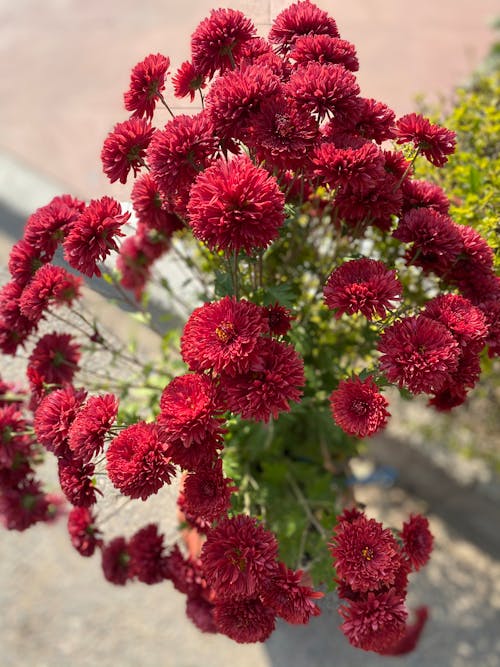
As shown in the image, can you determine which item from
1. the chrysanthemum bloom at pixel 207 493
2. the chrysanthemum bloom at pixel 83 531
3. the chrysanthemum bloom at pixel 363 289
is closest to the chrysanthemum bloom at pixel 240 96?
the chrysanthemum bloom at pixel 363 289

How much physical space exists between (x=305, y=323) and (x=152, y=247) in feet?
1.10

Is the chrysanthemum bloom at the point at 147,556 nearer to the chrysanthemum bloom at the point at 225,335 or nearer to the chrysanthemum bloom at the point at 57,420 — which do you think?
the chrysanthemum bloom at the point at 57,420

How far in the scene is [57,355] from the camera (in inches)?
37.7

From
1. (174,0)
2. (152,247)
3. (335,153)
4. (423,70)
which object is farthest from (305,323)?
(174,0)

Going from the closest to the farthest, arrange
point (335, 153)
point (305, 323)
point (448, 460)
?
point (335, 153), point (305, 323), point (448, 460)

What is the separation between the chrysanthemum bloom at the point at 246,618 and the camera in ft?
2.55

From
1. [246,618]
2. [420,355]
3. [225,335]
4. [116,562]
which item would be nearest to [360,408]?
[420,355]

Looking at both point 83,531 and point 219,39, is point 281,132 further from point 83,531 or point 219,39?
point 83,531

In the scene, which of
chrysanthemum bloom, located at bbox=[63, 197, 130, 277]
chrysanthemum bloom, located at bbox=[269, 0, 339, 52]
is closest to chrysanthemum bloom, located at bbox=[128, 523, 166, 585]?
chrysanthemum bloom, located at bbox=[63, 197, 130, 277]

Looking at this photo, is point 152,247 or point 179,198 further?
point 152,247

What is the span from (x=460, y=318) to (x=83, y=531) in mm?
687

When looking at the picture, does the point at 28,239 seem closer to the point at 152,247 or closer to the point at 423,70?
the point at 152,247

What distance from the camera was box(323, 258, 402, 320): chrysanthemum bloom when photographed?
2.35 ft

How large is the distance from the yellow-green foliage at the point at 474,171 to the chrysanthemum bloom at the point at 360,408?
1.27 feet
